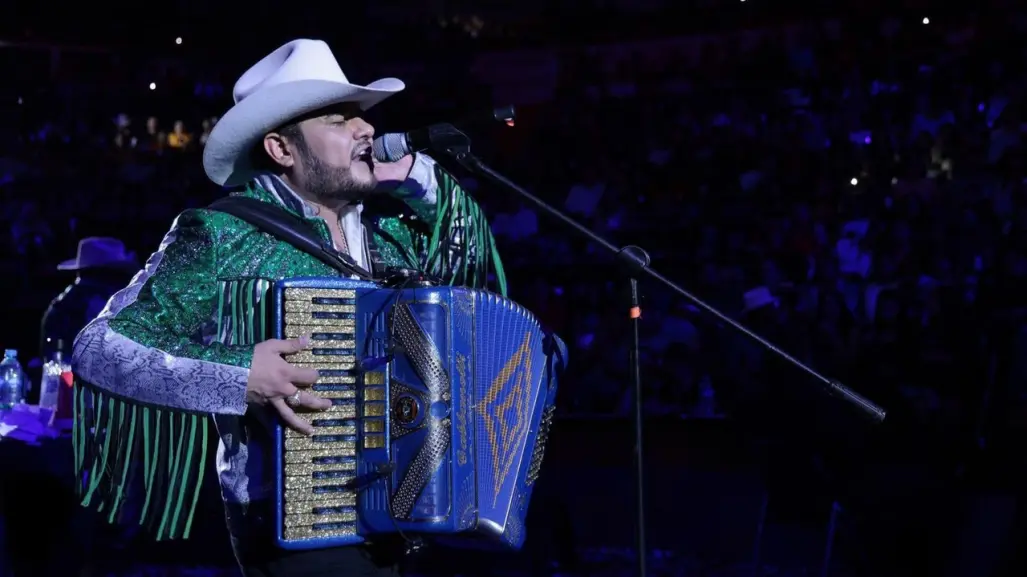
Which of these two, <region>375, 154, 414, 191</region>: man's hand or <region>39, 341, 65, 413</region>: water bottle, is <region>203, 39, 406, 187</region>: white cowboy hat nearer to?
<region>375, 154, 414, 191</region>: man's hand

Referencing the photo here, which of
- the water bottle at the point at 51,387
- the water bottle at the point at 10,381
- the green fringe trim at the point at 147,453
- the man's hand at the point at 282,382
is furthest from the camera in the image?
the water bottle at the point at 10,381

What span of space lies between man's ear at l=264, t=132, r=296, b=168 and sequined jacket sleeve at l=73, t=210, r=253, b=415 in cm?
27

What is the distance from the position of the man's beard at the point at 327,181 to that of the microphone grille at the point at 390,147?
141 mm

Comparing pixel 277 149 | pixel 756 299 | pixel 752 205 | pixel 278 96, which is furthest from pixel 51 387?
pixel 752 205

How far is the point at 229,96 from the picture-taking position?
479 inches

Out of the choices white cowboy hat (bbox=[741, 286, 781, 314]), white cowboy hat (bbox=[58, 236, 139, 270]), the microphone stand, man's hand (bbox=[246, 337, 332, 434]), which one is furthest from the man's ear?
white cowboy hat (bbox=[741, 286, 781, 314])

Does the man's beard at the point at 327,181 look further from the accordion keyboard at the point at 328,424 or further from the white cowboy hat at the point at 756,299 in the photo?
the white cowboy hat at the point at 756,299

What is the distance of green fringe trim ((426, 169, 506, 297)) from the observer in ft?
8.73

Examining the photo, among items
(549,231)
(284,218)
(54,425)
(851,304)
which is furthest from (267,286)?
(549,231)

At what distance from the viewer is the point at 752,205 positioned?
27.4ft

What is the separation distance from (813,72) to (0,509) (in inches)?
279

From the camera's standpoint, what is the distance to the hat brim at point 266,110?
2.37 meters

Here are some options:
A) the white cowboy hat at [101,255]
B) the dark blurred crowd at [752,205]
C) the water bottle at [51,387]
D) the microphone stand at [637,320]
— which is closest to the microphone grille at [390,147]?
the microphone stand at [637,320]

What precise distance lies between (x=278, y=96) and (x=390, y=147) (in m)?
0.30
